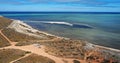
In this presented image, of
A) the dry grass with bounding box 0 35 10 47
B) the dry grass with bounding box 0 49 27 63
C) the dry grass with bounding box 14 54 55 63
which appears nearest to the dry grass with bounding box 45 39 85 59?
the dry grass with bounding box 14 54 55 63

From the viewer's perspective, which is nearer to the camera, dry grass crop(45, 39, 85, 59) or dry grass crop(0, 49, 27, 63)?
dry grass crop(0, 49, 27, 63)

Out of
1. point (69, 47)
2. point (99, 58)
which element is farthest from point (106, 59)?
point (69, 47)

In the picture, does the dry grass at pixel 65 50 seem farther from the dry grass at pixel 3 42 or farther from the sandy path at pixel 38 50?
the dry grass at pixel 3 42

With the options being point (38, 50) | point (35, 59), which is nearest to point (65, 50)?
point (38, 50)

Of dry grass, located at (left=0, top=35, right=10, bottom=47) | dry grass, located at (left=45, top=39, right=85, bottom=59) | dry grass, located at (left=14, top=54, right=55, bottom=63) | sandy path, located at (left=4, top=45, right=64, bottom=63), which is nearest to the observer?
dry grass, located at (left=14, top=54, right=55, bottom=63)

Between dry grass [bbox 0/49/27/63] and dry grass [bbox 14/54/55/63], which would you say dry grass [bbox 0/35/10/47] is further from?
dry grass [bbox 14/54/55/63]

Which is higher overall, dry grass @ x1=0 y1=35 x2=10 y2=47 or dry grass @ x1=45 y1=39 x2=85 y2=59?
dry grass @ x1=0 y1=35 x2=10 y2=47

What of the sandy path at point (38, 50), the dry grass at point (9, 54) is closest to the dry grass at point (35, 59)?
the sandy path at point (38, 50)

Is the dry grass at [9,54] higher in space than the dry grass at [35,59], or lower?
higher
